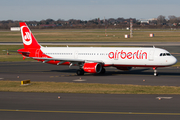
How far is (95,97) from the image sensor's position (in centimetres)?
2492

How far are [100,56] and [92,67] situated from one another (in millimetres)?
3089

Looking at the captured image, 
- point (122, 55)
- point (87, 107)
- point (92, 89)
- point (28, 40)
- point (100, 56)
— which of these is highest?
point (28, 40)

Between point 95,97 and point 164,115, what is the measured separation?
24.9ft

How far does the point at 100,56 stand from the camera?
136 feet

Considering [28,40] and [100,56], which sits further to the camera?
[28,40]

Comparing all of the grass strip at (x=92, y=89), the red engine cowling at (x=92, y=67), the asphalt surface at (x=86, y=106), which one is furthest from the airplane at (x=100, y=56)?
the asphalt surface at (x=86, y=106)

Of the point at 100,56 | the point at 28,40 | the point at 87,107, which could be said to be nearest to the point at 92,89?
the point at 87,107

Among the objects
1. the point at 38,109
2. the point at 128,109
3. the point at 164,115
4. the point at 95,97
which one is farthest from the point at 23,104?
the point at 164,115

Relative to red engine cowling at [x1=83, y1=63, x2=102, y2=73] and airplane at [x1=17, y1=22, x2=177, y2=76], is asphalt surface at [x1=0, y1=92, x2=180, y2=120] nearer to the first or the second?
red engine cowling at [x1=83, y1=63, x2=102, y2=73]

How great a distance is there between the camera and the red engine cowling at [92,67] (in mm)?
38969

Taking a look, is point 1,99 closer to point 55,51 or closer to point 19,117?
point 19,117

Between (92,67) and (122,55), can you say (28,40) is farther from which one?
(122,55)

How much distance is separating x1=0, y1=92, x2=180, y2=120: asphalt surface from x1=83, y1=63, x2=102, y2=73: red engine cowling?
1315cm

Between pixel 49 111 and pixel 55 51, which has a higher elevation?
pixel 55 51
